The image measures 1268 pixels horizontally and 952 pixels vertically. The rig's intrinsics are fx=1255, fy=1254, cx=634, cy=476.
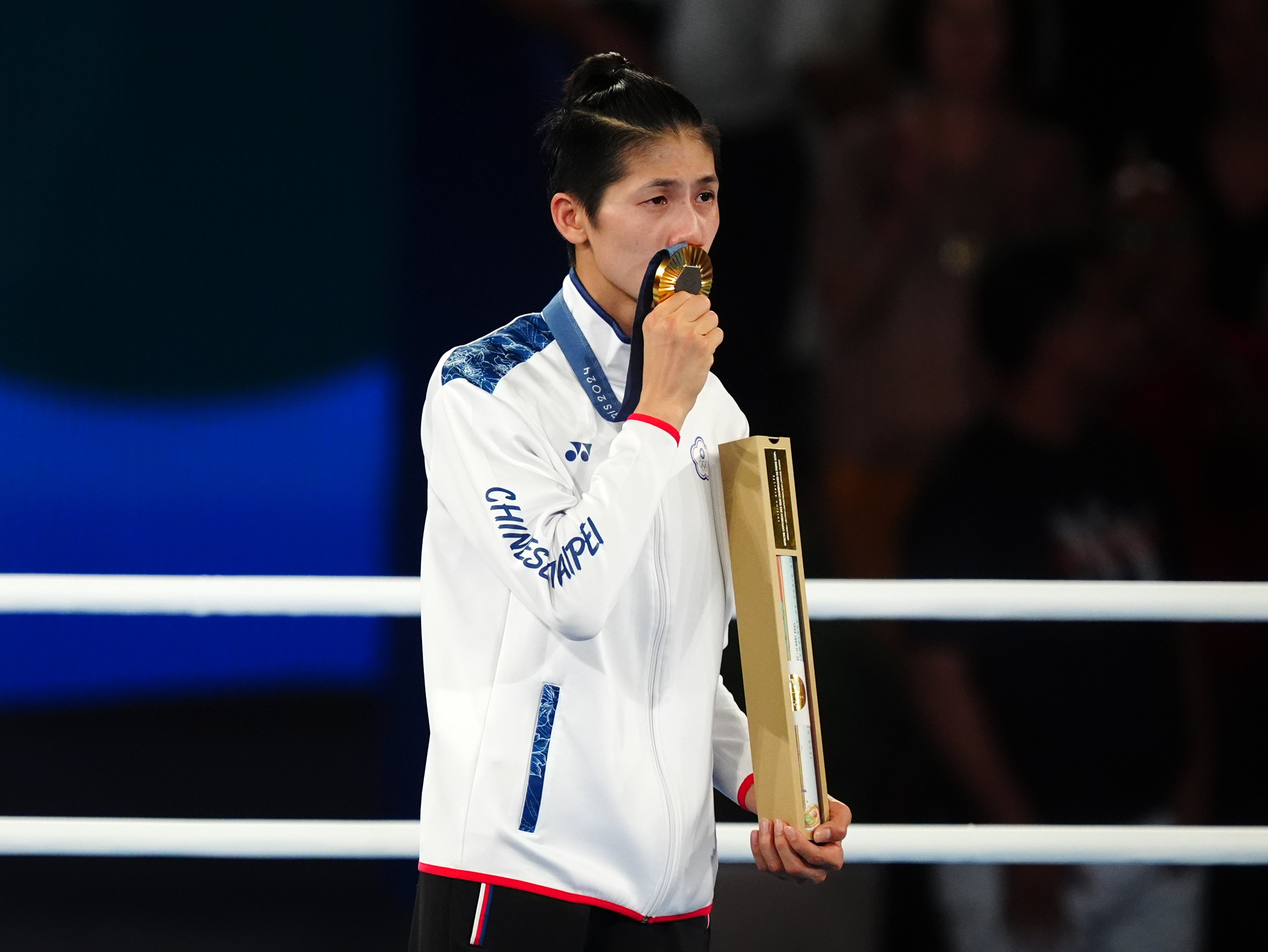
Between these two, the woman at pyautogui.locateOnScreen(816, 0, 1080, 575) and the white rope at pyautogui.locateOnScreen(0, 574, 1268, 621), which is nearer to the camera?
the white rope at pyautogui.locateOnScreen(0, 574, 1268, 621)

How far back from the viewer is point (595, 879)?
1.06m

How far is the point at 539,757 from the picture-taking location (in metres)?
1.07

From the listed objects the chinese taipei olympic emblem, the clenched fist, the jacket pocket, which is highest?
the clenched fist

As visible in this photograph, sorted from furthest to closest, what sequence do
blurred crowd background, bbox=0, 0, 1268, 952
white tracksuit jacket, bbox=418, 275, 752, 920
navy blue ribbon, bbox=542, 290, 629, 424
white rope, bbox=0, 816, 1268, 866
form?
blurred crowd background, bbox=0, 0, 1268, 952, white rope, bbox=0, 816, 1268, 866, navy blue ribbon, bbox=542, 290, 629, 424, white tracksuit jacket, bbox=418, 275, 752, 920

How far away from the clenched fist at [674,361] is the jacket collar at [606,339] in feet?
0.30

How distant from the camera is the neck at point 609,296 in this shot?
1.18m

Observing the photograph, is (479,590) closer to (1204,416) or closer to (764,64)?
(764,64)

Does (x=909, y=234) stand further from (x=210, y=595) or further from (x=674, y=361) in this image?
(x=210, y=595)

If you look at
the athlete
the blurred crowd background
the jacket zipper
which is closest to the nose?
the athlete

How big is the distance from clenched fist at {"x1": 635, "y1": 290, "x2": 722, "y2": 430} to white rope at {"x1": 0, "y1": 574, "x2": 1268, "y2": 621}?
0.75 meters

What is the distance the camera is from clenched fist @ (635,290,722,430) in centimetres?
105

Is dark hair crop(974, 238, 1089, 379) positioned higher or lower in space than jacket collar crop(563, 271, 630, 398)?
higher

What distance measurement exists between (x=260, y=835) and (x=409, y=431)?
66 cm

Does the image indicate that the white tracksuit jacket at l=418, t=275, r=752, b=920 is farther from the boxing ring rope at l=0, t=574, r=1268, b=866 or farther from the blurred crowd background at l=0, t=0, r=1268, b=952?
the blurred crowd background at l=0, t=0, r=1268, b=952
